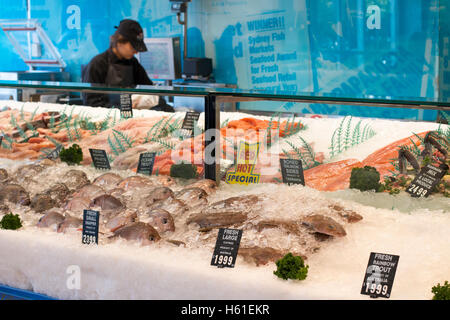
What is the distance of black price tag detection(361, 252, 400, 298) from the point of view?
1479 millimetres

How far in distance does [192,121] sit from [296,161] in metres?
0.60

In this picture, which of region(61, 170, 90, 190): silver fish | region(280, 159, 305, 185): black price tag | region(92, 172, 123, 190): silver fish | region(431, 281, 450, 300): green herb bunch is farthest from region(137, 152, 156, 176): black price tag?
region(431, 281, 450, 300): green herb bunch

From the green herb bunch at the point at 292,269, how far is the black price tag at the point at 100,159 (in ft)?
4.89

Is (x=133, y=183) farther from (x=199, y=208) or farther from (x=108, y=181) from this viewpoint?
(x=199, y=208)

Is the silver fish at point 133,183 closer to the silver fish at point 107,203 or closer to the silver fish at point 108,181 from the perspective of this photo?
the silver fish at point 108,181

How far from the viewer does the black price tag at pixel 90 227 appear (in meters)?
1.93

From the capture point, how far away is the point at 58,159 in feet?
9.84

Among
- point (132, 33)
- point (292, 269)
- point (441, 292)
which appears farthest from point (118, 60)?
point (441, 292)

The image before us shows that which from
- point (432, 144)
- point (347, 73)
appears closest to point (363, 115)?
point (432, 144)

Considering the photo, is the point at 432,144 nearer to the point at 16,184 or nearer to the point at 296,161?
the point at 296,161

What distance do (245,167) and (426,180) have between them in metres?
0.80

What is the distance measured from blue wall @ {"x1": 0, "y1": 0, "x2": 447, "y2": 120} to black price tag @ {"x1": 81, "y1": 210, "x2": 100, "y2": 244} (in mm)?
3777

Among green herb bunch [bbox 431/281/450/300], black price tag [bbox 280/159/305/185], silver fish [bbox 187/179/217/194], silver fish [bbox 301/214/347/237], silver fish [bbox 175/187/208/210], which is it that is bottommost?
green herb bunch [bbox 431/281/450/300]

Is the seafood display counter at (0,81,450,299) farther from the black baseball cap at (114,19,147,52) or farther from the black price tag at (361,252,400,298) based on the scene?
the black baseball cap at (114,19,147,52)
